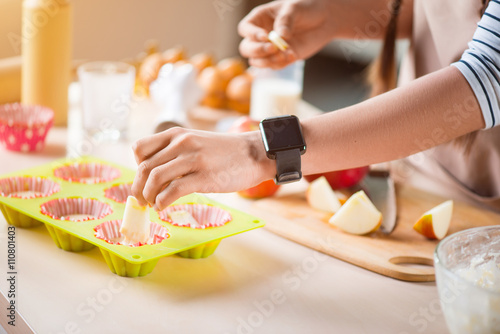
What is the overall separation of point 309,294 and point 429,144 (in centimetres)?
30

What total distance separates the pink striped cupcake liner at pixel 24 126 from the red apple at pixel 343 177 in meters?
0.63

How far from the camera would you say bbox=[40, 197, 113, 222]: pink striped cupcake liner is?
3.43ft

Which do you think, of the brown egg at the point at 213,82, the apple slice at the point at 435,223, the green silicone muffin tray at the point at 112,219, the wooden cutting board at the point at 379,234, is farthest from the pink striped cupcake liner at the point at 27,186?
the brown egg at the point at 213,82

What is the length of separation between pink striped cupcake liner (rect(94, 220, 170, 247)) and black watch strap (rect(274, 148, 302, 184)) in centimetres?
21

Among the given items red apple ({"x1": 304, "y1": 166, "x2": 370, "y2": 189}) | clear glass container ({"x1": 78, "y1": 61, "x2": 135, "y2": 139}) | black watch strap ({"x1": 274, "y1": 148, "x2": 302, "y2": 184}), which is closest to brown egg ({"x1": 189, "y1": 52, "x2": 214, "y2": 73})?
clear glass container ({"x1": 78, "y1": 61, "x2": 135, "y2": 139})

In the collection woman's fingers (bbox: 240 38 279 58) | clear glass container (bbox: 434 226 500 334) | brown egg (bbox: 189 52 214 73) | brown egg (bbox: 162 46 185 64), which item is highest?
woman's fingers (bbox: 240 38 279 58)

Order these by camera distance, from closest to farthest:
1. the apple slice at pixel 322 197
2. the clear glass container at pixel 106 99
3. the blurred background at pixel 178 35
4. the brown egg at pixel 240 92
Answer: the apple slice at pixel 322 197, the clear glass container at pixel 106 99, the brown egg at pixel 240 92, the blurred background at pixel 178 35

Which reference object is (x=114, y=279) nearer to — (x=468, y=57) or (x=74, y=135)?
(x=468, y=57)

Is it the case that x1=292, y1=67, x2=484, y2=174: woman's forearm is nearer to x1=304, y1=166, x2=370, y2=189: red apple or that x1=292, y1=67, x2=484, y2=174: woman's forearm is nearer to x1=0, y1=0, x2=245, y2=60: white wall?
x1=304, y1=166, x2=370, y2=189: red apple

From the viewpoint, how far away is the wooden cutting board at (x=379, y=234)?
1.00m

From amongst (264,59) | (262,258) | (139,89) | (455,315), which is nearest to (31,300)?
(262,258)

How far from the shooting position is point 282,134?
0.91m

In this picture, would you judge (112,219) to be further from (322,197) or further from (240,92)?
(240,92)

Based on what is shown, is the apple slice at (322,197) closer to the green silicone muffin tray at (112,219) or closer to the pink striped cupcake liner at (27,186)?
the green silicone muffin tray at (112,219)
